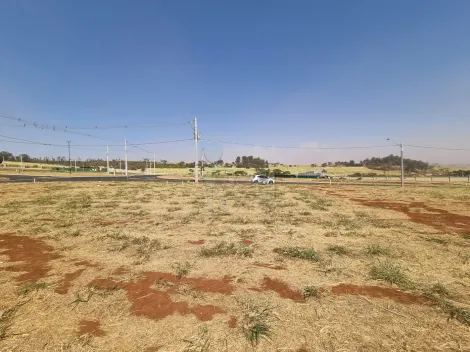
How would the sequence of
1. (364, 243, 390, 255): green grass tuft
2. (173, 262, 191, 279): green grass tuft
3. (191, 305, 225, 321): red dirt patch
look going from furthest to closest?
(364, 243, 390, 255): green grass tuft
(173, 262, 191, 279): green grass tuft
(191, 305, 225, 321): red dirt patch

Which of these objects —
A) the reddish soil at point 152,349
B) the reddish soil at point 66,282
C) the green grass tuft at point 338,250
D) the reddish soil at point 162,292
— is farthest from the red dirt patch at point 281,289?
the reddish soil at point 66,282

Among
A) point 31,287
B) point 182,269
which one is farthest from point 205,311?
point 31,287

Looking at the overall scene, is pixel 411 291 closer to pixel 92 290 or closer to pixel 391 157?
pixel 92 290

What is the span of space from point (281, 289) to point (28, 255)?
→ 7074 mm

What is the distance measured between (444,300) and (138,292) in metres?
5.79

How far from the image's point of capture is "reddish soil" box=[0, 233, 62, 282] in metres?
5.73

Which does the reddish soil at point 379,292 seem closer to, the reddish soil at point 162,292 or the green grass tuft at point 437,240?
the reddish soil at point 162,292

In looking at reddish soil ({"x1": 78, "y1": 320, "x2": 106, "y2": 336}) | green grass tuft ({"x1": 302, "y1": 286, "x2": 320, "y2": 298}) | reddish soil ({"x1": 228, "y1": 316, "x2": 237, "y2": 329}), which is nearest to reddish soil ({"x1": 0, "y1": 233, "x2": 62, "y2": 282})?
reddish soil ({"x1": 78, "y1": 320, "x2": 106, "y2": 336})

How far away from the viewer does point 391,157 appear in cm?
14425

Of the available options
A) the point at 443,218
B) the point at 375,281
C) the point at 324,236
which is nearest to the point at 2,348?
the point at 375,281

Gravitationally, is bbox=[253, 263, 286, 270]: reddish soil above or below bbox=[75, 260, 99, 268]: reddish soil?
below

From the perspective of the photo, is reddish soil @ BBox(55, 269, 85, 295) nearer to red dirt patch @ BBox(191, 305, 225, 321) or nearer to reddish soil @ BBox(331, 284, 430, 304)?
red dirt patch @ BBox(191, 305, 225, 321)

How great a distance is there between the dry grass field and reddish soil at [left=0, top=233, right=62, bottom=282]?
0.03 meters

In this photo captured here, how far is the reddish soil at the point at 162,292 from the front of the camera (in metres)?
4.17
